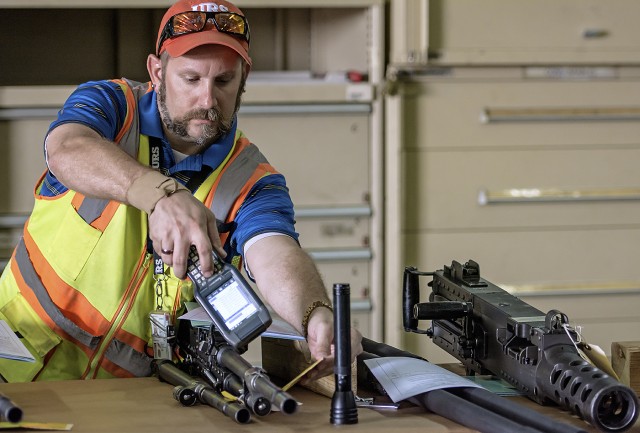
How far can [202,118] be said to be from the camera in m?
1.87

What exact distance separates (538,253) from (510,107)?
47 centimetres

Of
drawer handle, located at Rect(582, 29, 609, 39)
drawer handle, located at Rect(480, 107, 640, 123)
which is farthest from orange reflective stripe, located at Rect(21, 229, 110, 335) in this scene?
drawer handle, located at Rect(582, 29, 609, 39)

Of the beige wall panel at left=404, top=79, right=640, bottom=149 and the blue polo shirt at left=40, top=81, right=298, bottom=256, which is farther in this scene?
the beige wall panel at left=404, top=79, right=640, bottom=149

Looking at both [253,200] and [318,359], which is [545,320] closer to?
[318,359]

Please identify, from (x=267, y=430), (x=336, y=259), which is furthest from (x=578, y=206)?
(x=267, y=430)

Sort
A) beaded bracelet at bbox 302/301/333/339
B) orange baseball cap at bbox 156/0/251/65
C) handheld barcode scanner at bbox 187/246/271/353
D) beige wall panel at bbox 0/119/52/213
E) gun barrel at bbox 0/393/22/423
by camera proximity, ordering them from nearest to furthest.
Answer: gun barrel at bbox 0/393/22/423
handheld barcode scanner at bbox 187/246/271/353
beaded bracelet at bbox 302/301/333/339
orange baseball cap at bbox 156/0/251/65
beige wall panel at bbox 0/119/52/213

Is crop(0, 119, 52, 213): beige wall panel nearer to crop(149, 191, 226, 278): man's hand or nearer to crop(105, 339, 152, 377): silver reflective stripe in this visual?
crop(105, 339, 152, 377): silver reflective stripe

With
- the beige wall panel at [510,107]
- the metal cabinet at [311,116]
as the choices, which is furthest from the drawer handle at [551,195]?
the metal cabinet at [311,116]

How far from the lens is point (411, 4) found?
300cm

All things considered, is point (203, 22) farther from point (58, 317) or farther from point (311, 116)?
point (311, 116)

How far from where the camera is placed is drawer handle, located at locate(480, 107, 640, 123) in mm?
3090

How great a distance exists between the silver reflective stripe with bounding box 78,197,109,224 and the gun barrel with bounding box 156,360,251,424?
0.37m

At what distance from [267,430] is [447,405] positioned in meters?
0.25

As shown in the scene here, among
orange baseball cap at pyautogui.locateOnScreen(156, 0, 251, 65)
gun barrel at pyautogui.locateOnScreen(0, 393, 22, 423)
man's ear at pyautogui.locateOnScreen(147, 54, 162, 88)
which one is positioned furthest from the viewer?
man's ear at pyautogui.locateOnScreen(147, 54, 162, 88)
